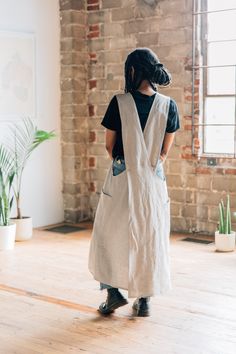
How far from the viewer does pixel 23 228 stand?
617 centimetres

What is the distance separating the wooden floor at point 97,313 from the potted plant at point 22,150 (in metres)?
0.56

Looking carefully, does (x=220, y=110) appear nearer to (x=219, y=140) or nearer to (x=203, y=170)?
(x=219, y=140)

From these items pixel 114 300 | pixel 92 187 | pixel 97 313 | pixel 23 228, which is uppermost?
pixel 92 187

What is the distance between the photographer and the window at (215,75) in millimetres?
6094

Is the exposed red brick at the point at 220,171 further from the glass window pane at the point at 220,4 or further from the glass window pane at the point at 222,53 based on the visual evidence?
the glass window pane at the point at 220,4

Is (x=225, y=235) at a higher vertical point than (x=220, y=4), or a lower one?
lower

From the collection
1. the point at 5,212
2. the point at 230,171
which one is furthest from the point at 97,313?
the point at 230,171

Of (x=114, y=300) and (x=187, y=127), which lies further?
(x=187, y=127)

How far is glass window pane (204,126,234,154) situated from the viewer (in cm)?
615

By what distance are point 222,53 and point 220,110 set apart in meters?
0.55

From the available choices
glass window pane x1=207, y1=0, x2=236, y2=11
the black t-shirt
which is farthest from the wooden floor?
glass window pane x1=207, y1=0, x2=236, y2=11

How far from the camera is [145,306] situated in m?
3.94

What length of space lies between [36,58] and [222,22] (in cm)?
196

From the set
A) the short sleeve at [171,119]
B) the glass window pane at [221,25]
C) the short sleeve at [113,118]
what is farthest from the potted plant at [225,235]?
the short sleeve at [113,118]
